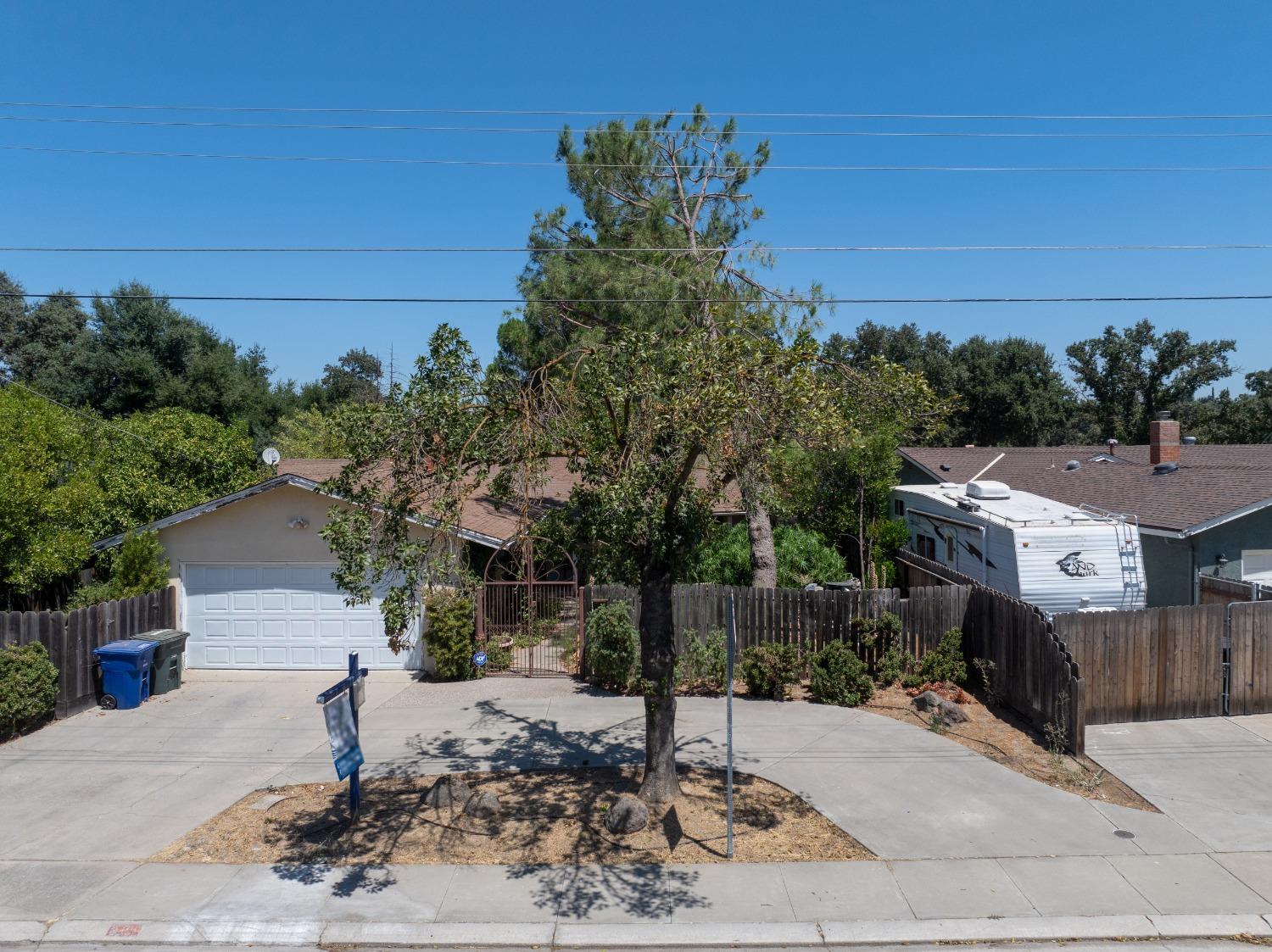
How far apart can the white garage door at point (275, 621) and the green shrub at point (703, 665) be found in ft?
17.4

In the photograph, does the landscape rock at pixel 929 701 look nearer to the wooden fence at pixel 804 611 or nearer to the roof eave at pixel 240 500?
the wooden fence at pixel 804 611

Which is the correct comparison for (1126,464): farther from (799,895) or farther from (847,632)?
(799,895)

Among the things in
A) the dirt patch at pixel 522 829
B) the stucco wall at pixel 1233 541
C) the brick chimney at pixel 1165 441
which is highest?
the brick chimney at pixel 1165 441

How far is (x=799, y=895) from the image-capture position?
7.13 metres

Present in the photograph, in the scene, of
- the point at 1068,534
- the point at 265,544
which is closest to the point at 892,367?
the point at 1068,534

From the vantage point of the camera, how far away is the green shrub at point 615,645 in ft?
43.3

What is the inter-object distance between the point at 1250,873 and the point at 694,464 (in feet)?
18.7

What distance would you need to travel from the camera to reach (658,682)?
8.63m

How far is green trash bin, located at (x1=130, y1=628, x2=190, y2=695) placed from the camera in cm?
1376

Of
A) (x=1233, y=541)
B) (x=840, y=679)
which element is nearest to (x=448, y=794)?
(x=840, y=679)

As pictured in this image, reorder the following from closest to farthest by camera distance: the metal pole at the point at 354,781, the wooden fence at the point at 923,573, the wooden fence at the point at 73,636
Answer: the metal pole at the point at 354,781, the wooden fence at the point at 73,636, the wooden fence at the point at 923,573

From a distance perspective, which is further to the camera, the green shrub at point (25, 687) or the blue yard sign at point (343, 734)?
the green shrub at point (25, 687)

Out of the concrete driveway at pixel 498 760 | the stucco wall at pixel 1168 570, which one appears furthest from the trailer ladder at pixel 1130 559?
the concrete driveway at pixel 498 760

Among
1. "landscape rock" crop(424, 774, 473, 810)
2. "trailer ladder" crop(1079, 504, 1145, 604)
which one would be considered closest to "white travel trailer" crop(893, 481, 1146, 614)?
"trailer ladder" crop(1079, 504, 1145, 604)
